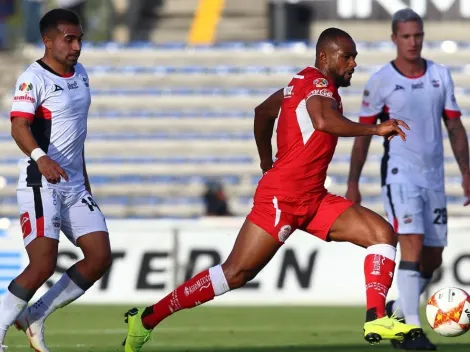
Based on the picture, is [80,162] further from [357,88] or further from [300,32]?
[300,32]

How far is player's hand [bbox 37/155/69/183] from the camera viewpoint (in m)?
7.68

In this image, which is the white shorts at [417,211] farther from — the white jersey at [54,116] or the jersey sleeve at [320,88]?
the white jersey at [54,116]

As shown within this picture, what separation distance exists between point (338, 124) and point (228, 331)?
4182mm

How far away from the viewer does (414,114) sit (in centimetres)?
980

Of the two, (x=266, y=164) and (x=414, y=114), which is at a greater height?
(x=414, y=114)

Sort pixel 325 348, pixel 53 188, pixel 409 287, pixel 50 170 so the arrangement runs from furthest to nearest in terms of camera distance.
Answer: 1. pixel 409 287
2. pixel 325 348
3. pixel 53 188
4. pixel 50 170

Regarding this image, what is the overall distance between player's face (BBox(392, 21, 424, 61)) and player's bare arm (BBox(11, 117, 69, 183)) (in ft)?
10.9

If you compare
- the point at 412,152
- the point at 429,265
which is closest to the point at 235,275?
the point at 412,152

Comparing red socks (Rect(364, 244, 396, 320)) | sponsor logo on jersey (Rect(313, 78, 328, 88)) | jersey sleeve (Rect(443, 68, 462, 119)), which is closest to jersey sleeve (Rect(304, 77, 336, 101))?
sponsor logo on jersey (Rect(313, 78, 328, 88))

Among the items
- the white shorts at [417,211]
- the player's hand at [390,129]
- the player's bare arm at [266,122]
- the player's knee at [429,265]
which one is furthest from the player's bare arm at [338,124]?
the player's knee at [429,265]

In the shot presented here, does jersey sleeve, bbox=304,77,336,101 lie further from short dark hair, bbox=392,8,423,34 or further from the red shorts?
short dark hair, bbox=392,8,423,34

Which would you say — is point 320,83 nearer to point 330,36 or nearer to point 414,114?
point 330,36

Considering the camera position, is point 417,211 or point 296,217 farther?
point 417,211

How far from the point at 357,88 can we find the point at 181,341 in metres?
13.6
